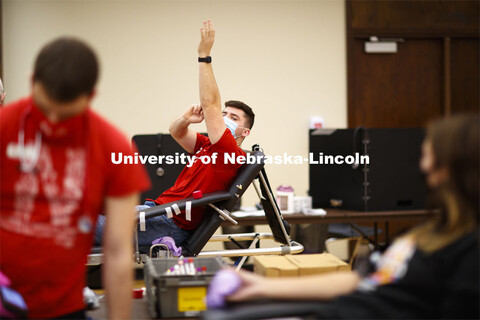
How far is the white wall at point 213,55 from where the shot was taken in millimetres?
4848

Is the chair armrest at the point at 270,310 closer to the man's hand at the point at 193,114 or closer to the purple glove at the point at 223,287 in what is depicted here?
the purple glove at the point at 223,287

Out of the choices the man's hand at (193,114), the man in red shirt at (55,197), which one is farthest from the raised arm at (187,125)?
the man in red shirt at (55,197)

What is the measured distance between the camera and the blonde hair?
115 cm

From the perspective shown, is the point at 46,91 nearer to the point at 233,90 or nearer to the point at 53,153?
the point at 53,153

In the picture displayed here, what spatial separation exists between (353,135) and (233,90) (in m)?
1.72

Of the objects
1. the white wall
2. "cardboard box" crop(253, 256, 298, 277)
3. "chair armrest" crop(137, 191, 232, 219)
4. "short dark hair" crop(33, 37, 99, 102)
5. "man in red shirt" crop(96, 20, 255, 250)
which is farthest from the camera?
the white wall

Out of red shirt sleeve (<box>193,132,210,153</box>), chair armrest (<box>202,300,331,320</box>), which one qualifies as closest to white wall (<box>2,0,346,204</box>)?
red shirt sleeve (<box>193,132,210,153</box>)

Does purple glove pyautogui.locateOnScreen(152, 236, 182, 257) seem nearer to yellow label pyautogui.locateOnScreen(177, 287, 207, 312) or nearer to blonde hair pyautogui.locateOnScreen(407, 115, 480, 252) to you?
yellow label pyautogui.locateOnScreen(177, 287, 207, 312)

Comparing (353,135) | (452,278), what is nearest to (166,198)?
(353,135)

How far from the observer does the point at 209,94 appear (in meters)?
2.65

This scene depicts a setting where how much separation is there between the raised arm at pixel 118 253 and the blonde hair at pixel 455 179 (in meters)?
0.72

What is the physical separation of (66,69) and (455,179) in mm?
904

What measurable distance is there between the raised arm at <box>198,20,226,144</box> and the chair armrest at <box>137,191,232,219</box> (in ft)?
0.93

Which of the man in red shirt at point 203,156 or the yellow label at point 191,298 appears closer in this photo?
the yellow label at point 191,298
